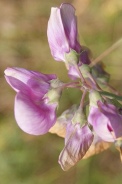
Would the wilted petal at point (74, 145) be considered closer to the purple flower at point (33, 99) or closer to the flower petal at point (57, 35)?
the purple flower at point (33, 99)

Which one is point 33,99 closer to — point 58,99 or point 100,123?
point 58,99

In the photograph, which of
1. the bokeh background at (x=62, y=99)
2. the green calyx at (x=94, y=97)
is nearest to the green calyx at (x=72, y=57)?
the green calyx at (x=94, y=97)

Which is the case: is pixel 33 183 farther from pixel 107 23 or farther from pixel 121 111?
pixel 121 111

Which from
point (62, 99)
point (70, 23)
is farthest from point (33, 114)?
point (62, 99)

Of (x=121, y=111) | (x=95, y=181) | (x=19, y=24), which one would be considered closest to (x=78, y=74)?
(x=121, y=111)

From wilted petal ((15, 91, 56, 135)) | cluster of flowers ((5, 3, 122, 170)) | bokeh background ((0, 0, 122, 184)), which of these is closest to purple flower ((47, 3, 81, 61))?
cluster of flowers ((5, 3, 122, 170))
